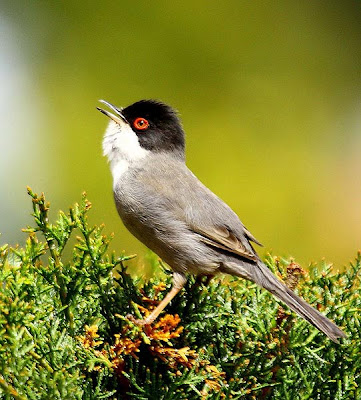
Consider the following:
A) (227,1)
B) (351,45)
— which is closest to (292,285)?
(227,1)

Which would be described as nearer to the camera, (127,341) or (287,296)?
(127,341)

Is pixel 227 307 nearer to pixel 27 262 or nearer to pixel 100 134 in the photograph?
pixel 27 262

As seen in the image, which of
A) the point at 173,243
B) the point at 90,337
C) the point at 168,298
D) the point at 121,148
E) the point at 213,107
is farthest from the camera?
→ the point at 213,107

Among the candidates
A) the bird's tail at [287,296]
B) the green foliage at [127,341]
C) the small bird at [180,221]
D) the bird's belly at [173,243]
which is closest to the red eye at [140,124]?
the small bird at [180,221]

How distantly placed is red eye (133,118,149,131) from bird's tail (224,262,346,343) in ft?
3.11

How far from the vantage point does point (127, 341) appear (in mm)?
1923

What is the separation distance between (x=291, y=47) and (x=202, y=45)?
93 centimetres

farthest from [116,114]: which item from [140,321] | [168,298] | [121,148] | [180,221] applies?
[140,321]

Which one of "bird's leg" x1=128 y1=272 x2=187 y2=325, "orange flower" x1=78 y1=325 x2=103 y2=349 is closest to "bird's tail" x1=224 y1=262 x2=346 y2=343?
"bird's leg" x1=128 y1=272 x2=187 y2=325

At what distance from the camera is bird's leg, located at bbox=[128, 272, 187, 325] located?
193cm

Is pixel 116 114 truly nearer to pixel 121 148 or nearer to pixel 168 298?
pixel 121 148

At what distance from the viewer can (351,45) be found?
6.02 m

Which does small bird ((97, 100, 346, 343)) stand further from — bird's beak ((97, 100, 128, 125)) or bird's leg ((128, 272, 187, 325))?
bird's beak ((97, 100, 128, 125))

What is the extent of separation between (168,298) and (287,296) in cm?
42
